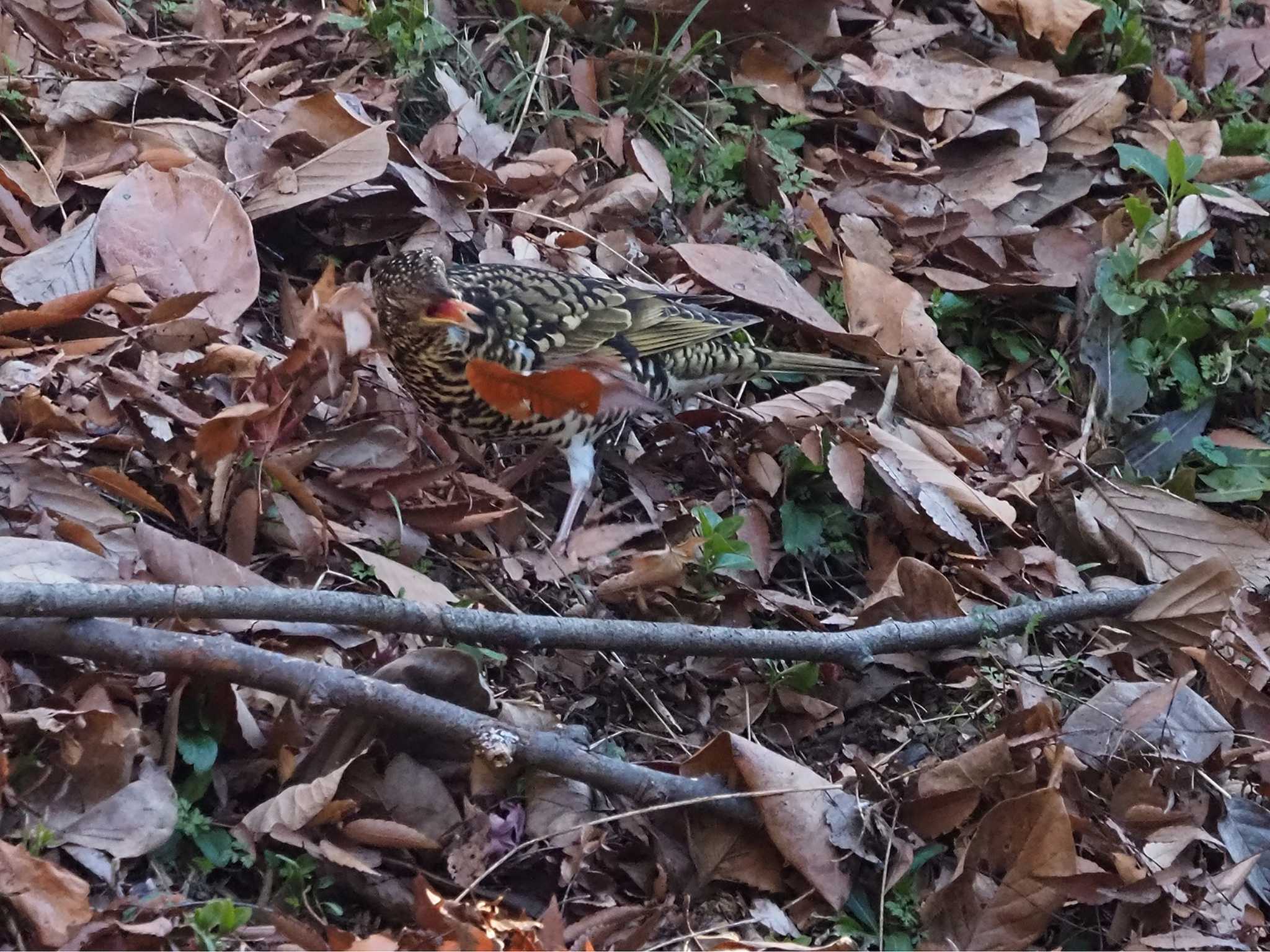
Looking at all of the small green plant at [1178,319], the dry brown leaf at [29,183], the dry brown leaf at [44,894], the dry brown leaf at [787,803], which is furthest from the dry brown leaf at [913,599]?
the dry brown leaf at [29,183]

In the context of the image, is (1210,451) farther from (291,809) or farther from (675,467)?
(291,809)

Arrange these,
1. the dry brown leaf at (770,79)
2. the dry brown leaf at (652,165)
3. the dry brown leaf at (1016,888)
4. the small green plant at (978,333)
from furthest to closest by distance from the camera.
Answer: the dry brown leaf at (770,79) → the dry brown leaf at (652,165) → the small green plant at (978,333) → the dry brown leaf at (1016,888)

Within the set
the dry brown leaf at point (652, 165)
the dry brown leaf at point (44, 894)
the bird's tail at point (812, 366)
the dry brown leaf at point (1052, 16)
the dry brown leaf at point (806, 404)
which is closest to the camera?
the dry brown leaf at point (44, 894)

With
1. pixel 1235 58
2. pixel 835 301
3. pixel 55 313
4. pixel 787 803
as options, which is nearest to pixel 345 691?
pixel 787 803

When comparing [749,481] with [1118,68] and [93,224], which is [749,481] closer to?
[93,224]

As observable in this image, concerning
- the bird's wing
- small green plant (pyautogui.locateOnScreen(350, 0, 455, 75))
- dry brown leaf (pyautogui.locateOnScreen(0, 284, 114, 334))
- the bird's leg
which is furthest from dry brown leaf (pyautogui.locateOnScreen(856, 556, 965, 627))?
small green plant (pyautogui.locateOnScreen(350, 0, 455, 75))

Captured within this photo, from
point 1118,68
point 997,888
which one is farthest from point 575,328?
point 1118,68

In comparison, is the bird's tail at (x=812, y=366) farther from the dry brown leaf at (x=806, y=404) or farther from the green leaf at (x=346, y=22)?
the green leaf at (x=346, y=22)
